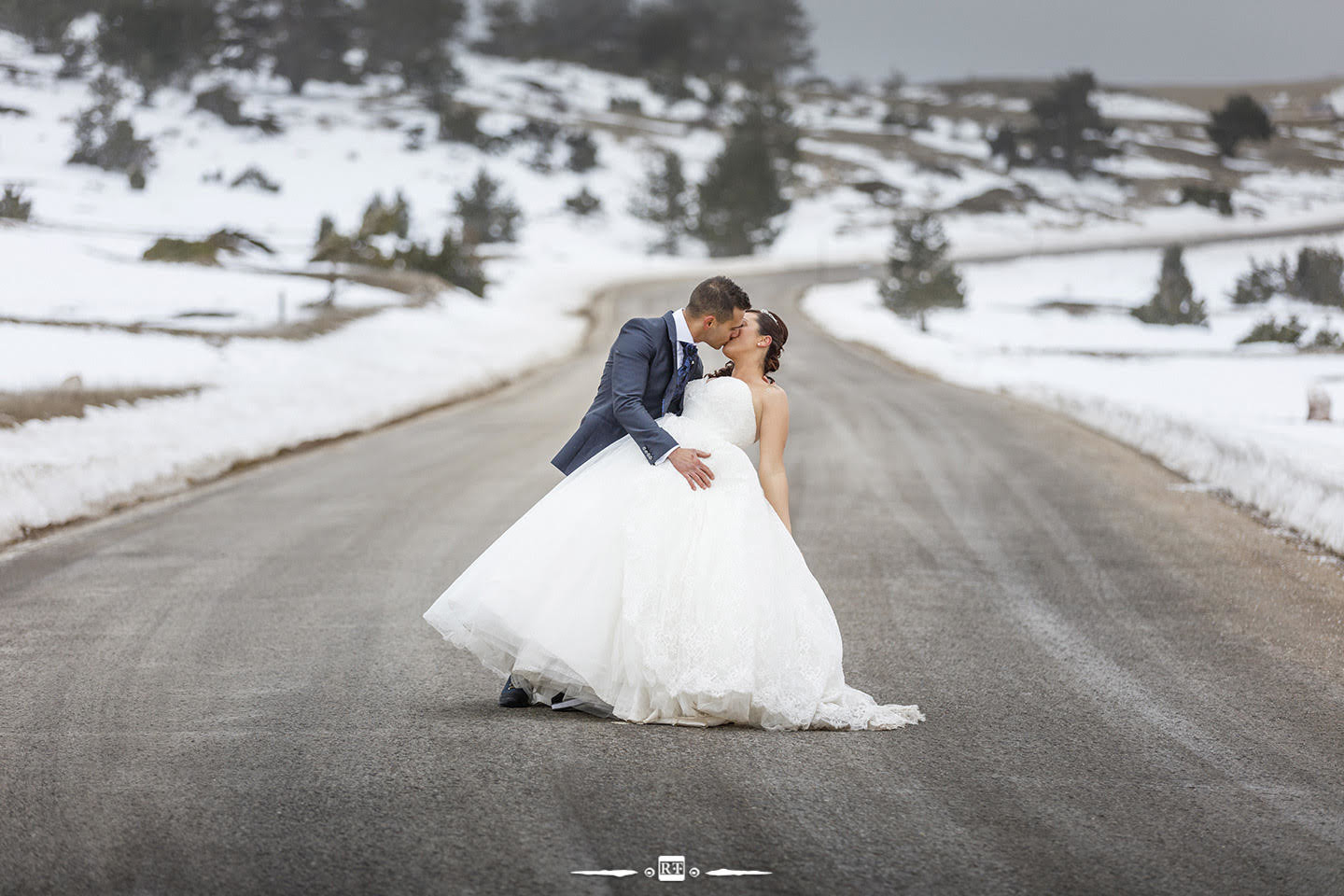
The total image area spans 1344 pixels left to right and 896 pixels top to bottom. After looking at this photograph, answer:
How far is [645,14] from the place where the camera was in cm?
11925

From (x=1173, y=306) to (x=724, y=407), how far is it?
133 feet

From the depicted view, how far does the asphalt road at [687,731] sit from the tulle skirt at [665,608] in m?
0.18

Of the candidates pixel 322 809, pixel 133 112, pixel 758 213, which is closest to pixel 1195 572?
pixel 322 809

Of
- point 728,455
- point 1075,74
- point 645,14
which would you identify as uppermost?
point 645,14

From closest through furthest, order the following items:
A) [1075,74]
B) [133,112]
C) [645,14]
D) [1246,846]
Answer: [1246,846] → [133,112] → [1075,74] → [645,14]

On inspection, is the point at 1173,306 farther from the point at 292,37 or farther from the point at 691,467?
the point at 292,37

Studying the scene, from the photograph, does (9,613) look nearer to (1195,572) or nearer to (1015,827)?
(1015,827)

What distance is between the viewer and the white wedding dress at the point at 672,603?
17.5 ft

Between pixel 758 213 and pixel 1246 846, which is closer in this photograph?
pixel 1246 846

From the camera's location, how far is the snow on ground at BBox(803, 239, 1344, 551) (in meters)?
11.7

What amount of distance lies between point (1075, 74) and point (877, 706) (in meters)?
94.4

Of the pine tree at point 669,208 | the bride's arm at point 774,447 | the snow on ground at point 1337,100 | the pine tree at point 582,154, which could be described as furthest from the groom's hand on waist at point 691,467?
the snow on ground at point 1337,100

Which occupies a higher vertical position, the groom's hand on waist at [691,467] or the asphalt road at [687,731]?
the groom's hand on waist at [691,467]

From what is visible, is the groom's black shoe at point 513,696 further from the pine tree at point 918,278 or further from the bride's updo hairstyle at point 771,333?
the pine tree at point 918,278
